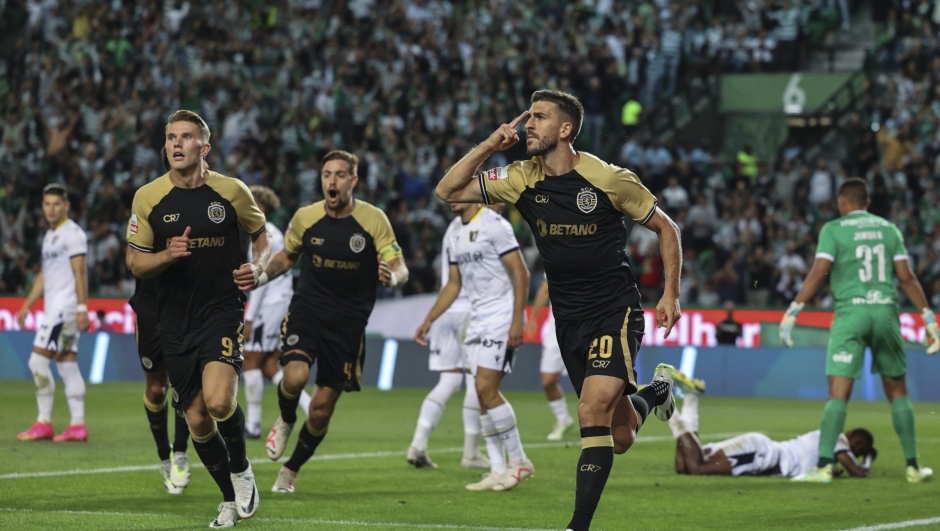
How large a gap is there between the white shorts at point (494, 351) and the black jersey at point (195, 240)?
2.74 meters

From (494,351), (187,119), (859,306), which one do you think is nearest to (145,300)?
(187,119)

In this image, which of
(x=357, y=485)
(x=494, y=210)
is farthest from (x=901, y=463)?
(x=357, y=485)

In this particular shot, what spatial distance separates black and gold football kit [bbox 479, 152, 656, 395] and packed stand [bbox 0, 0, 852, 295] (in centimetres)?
1818

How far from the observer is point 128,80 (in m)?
30.0

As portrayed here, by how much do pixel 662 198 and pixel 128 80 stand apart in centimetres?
1230

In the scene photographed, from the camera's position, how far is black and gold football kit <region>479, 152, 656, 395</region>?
24.3 ft

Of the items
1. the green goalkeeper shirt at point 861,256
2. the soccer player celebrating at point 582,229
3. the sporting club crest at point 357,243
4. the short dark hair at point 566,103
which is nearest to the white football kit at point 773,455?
the green goalkeeper shirt at point 861,256

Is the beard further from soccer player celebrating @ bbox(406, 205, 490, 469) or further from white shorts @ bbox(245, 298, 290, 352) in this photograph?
white shorts @ bbox(245, 298, 290, 352)

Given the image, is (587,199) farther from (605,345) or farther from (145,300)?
(145,300)

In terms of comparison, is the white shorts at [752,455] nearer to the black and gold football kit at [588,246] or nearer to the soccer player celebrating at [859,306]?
the soccer player celebrating at [859,306]

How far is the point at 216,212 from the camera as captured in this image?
26.5 ft

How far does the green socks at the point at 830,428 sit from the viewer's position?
429 inches

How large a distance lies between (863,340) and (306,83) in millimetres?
20426

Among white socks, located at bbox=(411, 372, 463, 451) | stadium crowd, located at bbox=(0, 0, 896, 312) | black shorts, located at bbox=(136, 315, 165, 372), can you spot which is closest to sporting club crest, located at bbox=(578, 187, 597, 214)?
black shorts, located at bbox=(136, 315, 165, 372)
